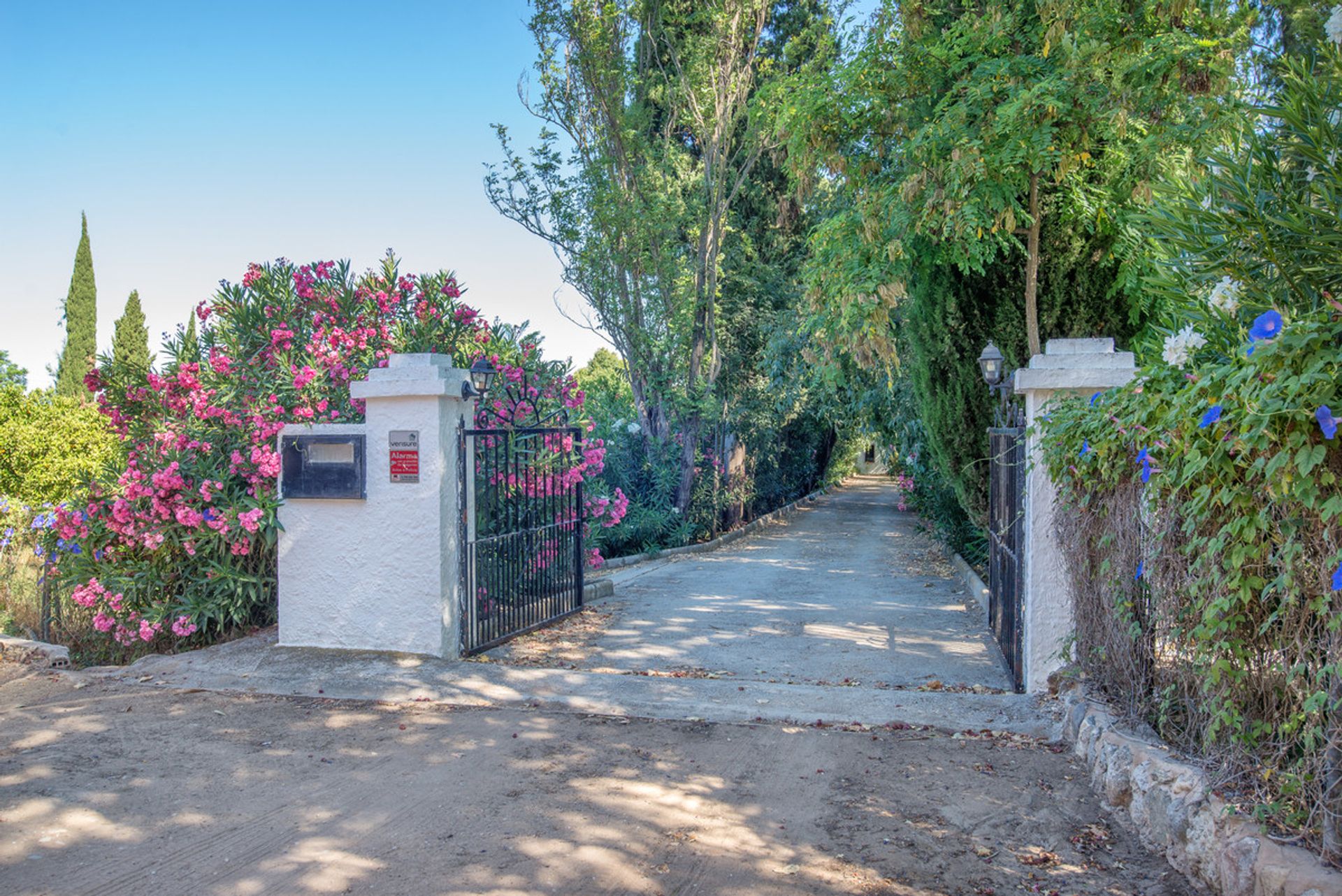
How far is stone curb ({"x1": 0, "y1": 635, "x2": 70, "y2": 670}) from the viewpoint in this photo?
7.61m

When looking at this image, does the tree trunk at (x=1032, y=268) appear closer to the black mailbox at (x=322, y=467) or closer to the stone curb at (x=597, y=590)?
the stone curb at (x=597, y=590)

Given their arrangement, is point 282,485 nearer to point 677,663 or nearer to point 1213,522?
point 677,663

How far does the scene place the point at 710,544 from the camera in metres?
17.2

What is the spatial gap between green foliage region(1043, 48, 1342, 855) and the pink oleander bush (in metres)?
5.35

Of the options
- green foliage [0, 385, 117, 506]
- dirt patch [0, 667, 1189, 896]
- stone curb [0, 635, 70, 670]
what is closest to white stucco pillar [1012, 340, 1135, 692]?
dirt patch [0, 667, 1189, 896]

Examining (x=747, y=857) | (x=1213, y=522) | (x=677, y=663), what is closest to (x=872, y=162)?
(x=677, y=663)

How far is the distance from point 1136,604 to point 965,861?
5.05 feet

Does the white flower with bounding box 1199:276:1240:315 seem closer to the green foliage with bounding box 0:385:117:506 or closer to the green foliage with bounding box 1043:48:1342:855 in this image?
the green foliage with bounding box 1043:48:1342:855

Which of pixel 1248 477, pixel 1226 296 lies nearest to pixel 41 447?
pixel 1226 296

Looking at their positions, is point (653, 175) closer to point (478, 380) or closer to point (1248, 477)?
point (478, 380)

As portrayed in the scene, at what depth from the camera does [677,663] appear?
727 cm

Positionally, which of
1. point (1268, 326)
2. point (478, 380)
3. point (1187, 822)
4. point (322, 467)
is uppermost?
point (478, 380)

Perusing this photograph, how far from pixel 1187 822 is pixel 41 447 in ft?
51.8

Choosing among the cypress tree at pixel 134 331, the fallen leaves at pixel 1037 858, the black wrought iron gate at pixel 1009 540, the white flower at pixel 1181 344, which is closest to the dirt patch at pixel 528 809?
the fallen leaves at pixel 1037 858
